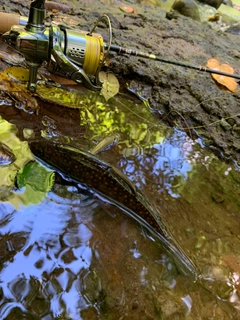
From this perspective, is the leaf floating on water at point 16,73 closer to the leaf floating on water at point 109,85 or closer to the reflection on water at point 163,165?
the leaf floating on water at point 109,85

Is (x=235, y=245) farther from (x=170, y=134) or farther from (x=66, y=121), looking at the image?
(x=66, y=121)

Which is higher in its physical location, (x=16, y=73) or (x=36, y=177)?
(x=16, y=73)

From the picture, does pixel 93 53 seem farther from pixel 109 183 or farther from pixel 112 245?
pixel 112 245

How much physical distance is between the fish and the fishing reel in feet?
2.06

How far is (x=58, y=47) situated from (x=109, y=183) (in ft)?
3.76

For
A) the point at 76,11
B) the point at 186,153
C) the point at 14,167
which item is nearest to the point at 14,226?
the point at 14,167

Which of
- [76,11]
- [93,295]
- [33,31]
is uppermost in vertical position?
[33,31]

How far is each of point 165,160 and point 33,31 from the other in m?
1.63

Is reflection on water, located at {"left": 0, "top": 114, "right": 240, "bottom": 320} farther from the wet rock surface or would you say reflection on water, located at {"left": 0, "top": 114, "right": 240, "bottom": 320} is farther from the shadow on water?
the wet rock surface

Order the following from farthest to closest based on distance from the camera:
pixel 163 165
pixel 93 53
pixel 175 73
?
1. pixel 175 73
2. pixel 163 165
3. pixel 93 53

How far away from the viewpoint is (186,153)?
3.57 meters

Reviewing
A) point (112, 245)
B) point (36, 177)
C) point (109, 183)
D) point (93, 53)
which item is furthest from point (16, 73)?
point (112, 245)

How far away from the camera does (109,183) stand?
2.74m

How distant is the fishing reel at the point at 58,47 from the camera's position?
2.69 metres
